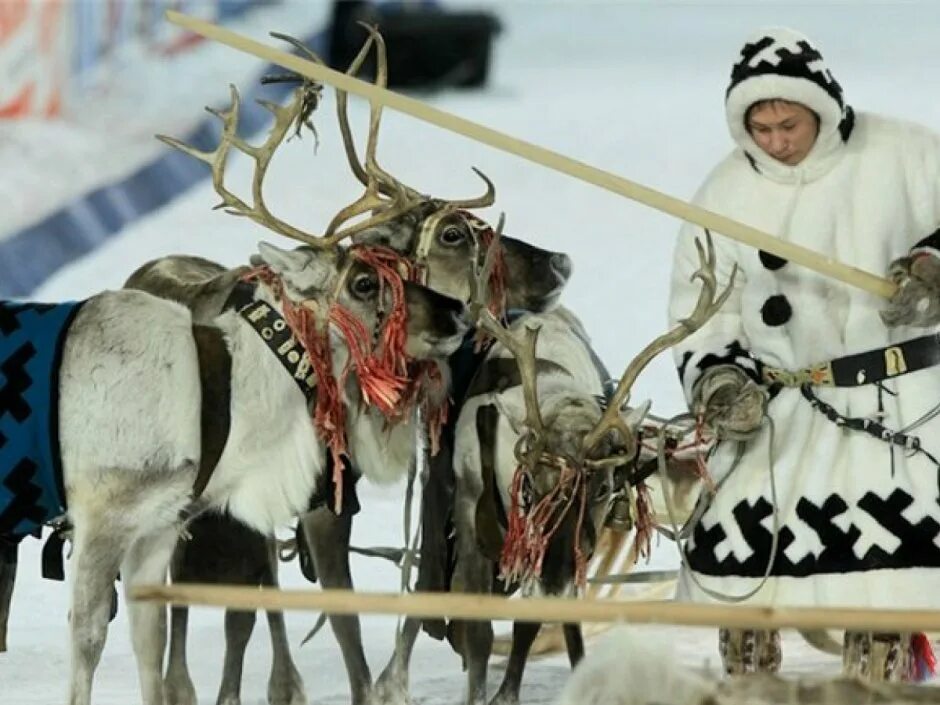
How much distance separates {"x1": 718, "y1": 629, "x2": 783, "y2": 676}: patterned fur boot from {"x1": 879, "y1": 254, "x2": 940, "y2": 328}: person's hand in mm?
621

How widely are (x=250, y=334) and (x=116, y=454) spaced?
371 millimetres

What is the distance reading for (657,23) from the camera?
1422cm

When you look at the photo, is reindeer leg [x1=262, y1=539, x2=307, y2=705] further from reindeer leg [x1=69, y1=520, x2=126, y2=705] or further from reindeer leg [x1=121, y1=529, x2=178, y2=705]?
reindeer leg [x1=69, y1=520, x2=126, y2=705]

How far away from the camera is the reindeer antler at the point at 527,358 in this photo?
198 inches

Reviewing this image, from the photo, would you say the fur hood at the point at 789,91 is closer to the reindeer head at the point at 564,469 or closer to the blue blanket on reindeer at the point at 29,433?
the reindeer head at the point at 564,469

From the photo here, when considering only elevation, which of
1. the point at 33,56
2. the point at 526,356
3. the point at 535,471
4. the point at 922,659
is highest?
the point at 33,56

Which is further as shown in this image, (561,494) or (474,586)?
(474,586)

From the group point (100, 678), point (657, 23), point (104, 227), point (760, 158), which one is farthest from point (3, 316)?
point (657, 23)

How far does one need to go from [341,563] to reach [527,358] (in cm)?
60

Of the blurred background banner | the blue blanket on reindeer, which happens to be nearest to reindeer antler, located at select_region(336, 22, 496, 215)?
the blue blanket on reindeer

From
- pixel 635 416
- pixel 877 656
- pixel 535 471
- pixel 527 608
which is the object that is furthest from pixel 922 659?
pixel 527 608

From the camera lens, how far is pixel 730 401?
491 centimetres

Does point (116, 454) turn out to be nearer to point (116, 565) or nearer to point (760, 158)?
point (116, 565)

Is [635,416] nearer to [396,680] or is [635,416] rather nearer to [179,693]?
[396,680]
